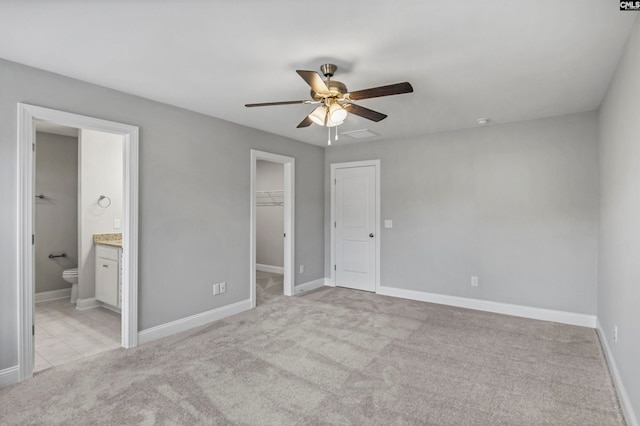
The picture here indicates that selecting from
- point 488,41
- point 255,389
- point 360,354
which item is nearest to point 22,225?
point 255,389

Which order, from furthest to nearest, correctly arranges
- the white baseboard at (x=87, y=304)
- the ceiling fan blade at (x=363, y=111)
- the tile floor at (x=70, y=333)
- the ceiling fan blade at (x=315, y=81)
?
1. the white baseboard at (x=87, y=304)
2. the tile floor at (x=70, y=333)
3. the ceiling fan blade at (x=363, y=111)
4. the ceiling fan blade at (x=315, y=81)

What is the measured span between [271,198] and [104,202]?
305 cm

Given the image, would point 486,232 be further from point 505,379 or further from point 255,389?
point 255,389

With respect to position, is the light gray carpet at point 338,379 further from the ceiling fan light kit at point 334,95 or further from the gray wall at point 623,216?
the ceiling fan light kit at point 334,95

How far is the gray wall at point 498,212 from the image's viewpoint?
3.84 m

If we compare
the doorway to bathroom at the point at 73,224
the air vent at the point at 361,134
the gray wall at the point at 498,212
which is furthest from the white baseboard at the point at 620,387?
the doorway to bathroom at the point at 73,224

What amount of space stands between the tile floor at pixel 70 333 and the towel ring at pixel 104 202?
140 centimetres

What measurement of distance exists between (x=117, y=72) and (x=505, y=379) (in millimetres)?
3906

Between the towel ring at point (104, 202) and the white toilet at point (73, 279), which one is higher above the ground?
the towel ring at point (104, 202)

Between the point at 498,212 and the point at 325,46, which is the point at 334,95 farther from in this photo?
the point at 498,212

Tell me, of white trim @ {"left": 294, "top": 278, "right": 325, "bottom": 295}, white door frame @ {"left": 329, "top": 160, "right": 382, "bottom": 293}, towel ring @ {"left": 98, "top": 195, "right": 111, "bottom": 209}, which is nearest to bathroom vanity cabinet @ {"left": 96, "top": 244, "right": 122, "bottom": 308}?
towel ring @ {"left": 98, "top": 195, "right": 111, "bottom": 209}

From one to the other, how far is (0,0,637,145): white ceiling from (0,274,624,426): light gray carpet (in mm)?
2400

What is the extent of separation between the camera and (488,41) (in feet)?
7.24

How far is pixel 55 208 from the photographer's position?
5.06 m
